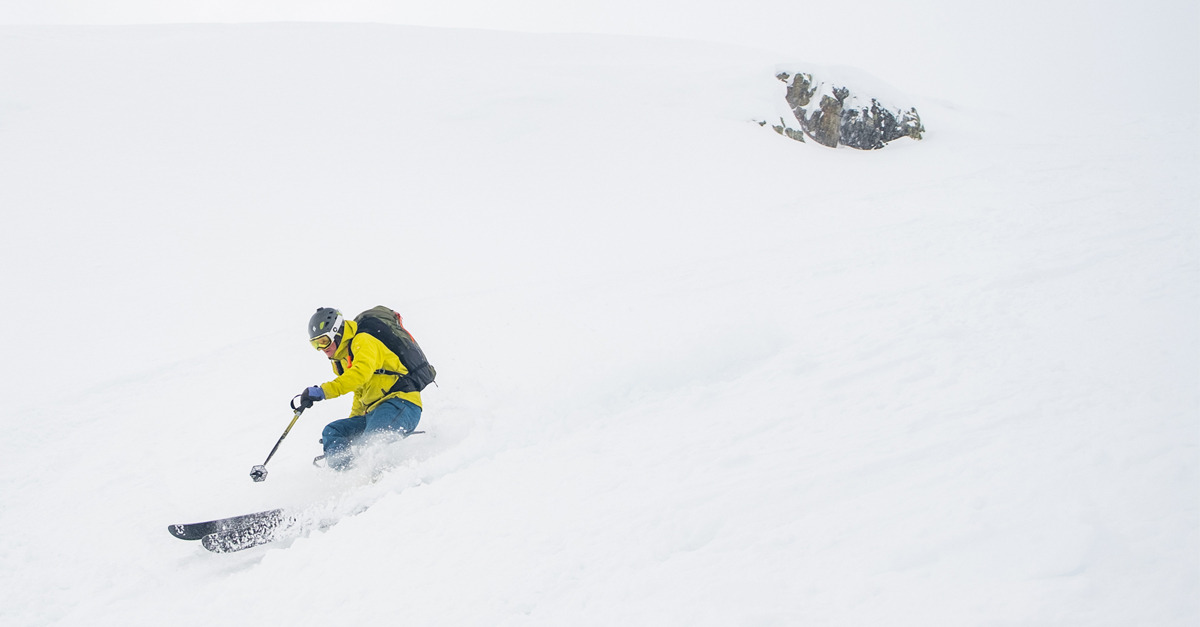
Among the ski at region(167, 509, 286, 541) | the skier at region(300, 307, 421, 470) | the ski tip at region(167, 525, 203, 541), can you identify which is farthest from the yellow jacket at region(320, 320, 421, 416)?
the ski tip at region(167, 525, 203, 541)

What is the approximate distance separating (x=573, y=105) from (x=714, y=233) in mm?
7826

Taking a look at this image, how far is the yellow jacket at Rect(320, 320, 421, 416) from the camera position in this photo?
488 centimetres

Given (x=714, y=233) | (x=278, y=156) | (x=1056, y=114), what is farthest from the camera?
(x=1056, y=114)

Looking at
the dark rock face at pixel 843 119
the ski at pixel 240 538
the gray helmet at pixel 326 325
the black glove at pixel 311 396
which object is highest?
the dark rock face at pixel 843 119

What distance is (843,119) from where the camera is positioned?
18.1 m

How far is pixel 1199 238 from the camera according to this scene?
7383 mm

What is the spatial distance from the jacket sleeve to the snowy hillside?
2.44 ft

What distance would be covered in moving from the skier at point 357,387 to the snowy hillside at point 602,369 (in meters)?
0.31

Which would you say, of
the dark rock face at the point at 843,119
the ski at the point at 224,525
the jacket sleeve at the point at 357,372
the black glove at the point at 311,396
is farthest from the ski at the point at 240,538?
the dark rock face at the point at 843,119

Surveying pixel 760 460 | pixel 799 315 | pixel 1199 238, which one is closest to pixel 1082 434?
pixel 760 460

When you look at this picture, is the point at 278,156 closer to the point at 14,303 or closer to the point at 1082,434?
the point at 14,303

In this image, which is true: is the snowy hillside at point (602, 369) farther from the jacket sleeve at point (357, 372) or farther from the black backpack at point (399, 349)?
the jacket sleeve at point (357, 372)

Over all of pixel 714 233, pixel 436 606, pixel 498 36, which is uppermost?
pixel 498 36

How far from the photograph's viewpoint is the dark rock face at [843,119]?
59.2ft
